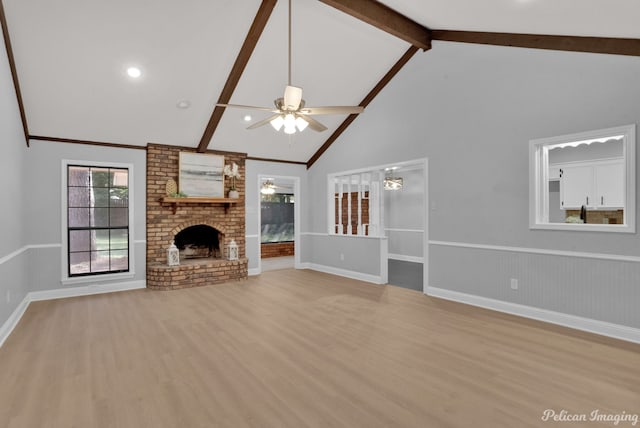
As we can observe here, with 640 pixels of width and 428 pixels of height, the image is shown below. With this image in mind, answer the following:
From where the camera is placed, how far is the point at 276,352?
10.0 ft

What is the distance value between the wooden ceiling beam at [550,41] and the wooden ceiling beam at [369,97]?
1.89 feet

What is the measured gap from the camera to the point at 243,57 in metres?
4.38

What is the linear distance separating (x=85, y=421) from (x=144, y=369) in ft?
2.19

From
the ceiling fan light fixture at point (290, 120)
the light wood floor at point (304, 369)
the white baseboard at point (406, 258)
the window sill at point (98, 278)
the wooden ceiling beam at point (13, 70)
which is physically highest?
the wooden ceiling beam at point (13, 70)

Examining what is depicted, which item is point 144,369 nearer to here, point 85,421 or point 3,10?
point 85,421

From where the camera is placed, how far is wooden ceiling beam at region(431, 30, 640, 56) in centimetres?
321

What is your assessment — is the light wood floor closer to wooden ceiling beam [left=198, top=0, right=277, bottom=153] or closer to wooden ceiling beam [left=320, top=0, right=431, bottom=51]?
wooden ceiling beam [left=198, top=0, right=277, bottom=153]

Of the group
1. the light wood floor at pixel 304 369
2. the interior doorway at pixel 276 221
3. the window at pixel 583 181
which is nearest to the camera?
the light wood floor at pixel 304 369

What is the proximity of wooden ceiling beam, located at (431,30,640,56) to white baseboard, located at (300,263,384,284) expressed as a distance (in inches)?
156

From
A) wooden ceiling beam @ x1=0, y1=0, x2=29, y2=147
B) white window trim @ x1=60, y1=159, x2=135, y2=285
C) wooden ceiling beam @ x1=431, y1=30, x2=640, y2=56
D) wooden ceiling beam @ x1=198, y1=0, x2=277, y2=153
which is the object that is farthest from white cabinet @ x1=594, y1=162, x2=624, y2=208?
wooden ceiling beam @ x1=0, y1=0, x2=29, y2=147

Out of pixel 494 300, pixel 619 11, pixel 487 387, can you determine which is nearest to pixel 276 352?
pixel 487 387

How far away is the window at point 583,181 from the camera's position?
3.33m

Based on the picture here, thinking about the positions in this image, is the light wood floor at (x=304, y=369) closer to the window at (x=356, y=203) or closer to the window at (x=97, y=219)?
the window at (x=97, y=219)

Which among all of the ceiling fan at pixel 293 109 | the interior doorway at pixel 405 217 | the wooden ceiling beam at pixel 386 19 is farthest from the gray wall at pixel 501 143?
the interior doorway at pixel 405 217
